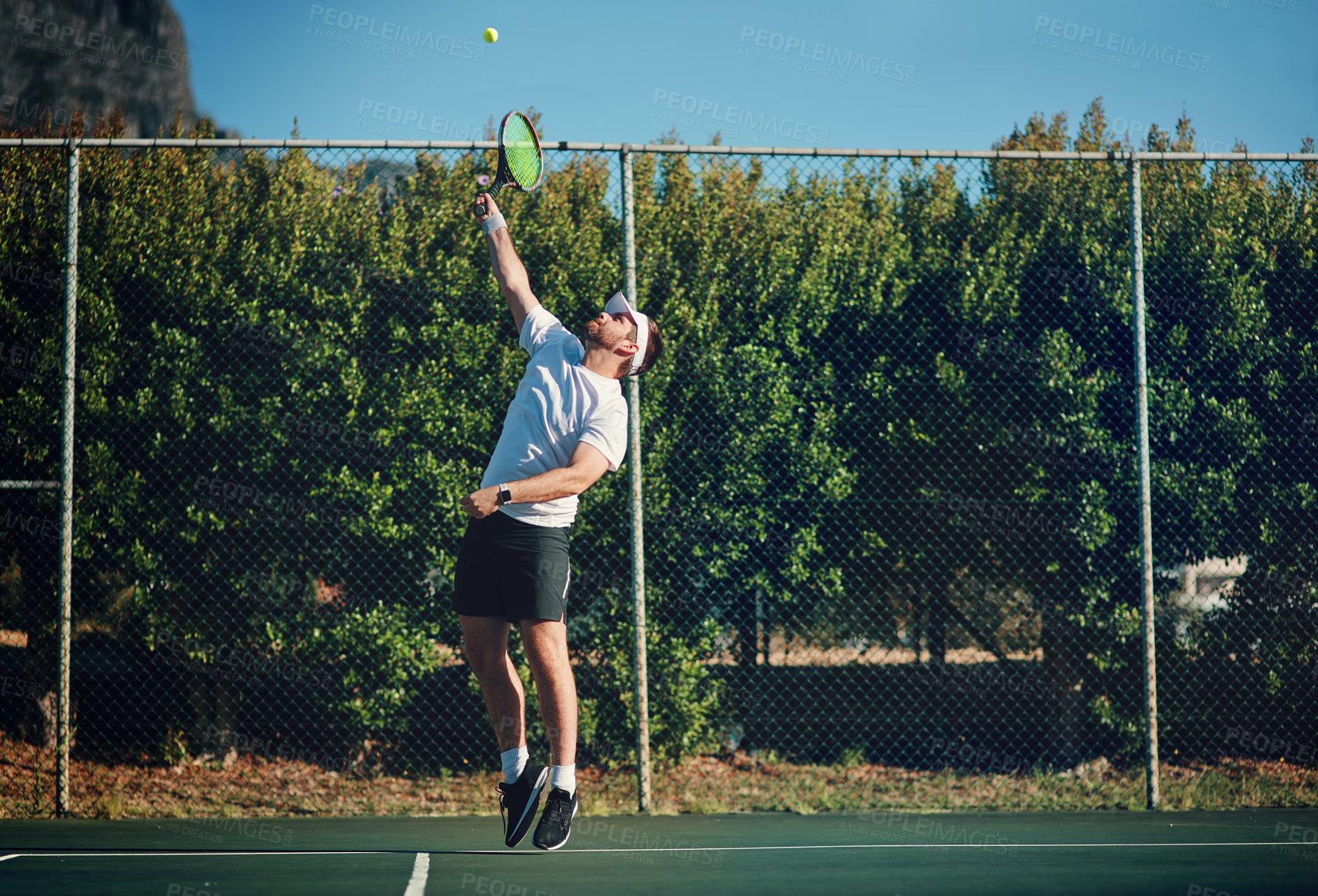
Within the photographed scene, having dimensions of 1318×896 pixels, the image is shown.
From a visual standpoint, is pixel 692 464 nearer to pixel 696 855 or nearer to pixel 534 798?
pixel 696 855

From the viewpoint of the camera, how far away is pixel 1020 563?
6.79 meters

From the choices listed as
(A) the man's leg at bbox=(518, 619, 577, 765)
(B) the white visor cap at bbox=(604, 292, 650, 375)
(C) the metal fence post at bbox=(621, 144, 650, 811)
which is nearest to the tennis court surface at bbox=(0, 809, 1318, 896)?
(C) the metal fence post at bbox=(621, 144, 650, 811)

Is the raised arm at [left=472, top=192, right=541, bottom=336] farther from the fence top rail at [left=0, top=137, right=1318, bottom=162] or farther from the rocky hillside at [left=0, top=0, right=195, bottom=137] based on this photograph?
the rocky hillside at [left=0, top=0, right=195, bottom=137]

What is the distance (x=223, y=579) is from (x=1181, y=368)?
6578mm

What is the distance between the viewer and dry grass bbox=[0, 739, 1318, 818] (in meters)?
5.55

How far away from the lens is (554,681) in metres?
3.69

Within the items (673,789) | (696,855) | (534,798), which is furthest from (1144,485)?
(534,798)

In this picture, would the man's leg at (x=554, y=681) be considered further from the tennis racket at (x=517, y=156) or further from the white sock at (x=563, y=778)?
the tennis racket at (x=517, y=156)

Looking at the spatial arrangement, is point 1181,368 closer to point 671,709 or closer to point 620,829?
point 671,709

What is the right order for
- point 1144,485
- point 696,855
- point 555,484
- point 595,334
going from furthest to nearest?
point 1144,485 → point 696,855 → point 595,334 → point 555,484

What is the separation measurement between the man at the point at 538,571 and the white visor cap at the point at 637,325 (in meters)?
0.10

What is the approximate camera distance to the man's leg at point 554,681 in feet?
12.0

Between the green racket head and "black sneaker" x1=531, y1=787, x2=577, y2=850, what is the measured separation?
8.36 feet

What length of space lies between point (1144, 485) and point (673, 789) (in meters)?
3.38
